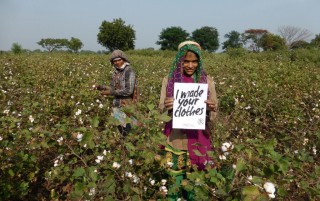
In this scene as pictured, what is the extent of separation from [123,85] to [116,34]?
4378 centimetres

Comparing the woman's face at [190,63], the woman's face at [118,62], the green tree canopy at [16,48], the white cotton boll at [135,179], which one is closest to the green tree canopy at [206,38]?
the green tree canopy at [16,48]

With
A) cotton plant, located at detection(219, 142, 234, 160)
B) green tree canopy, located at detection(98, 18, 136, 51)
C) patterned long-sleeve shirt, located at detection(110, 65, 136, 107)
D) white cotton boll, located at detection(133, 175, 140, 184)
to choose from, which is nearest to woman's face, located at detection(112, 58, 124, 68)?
patterned long-sleeve shirt, located at detection(110, 65, 136, 107)

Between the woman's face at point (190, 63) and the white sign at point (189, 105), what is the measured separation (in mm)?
162

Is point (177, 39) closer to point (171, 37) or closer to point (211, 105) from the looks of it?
point (171, 37)

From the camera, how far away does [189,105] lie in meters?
1.88

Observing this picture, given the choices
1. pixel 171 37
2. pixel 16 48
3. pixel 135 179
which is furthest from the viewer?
pixel 171 37

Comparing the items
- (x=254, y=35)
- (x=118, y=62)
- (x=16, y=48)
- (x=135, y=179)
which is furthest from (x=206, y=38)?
(x=135, y=179)

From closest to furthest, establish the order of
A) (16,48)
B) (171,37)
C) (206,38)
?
(16,48) → (171,37) → (206,38)

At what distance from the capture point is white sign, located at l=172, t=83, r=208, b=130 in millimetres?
1870

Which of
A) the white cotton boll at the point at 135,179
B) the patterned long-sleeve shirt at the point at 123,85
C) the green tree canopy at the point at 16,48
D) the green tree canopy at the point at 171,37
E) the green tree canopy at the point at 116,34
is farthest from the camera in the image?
the green tree canopy at the point at 171,37

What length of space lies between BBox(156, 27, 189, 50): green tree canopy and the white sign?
60.4 metres

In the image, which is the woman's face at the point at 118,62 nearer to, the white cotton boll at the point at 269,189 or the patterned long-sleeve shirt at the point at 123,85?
the patterned long-sleeve shirt at the point at 123,85

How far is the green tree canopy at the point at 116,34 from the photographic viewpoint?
1811 inches

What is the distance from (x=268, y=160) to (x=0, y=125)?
181 centimetres
